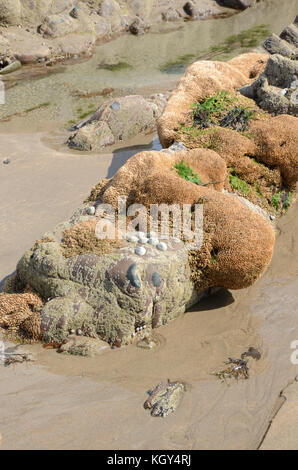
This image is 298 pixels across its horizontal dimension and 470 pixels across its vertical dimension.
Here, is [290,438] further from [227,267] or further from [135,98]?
[135,98]

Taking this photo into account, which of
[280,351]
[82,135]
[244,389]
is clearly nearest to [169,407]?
[244,389]

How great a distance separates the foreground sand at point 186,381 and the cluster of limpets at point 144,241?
1565 mm

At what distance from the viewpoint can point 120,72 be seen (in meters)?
26.1

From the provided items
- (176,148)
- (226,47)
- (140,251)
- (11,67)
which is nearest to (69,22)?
(11,67)

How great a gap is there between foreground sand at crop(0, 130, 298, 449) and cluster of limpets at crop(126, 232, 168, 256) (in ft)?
5.14

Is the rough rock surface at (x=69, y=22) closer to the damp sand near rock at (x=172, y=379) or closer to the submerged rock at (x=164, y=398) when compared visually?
the damp sand near rock at (x=172, y=379)

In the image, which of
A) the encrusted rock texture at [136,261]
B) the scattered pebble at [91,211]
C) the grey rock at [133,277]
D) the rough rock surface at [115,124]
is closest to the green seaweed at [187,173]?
the encrusted rock texture at [136,261]

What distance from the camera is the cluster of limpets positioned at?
861cm

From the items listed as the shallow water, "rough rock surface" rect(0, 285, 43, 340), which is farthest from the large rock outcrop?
the shallow water

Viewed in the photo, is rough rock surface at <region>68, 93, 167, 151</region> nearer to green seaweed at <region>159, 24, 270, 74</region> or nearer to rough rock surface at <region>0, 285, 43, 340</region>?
green seaweed at <region>159, 24, 270, 74</region>

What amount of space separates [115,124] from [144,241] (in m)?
10.3

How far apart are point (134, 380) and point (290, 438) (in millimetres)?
2644

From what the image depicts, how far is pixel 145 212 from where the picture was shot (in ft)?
31.4

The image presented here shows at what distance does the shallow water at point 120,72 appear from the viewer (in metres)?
21.3
